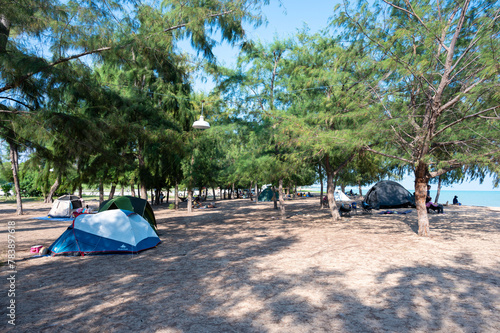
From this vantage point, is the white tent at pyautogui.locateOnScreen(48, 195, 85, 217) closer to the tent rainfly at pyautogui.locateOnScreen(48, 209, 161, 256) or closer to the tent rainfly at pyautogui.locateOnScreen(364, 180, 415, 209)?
the tent rainfly at pyautogui.locateOnScreen(48, 209, 161, 256)

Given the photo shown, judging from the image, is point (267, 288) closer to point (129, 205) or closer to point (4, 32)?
point (129, 205)

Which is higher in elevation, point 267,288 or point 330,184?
point 330,184

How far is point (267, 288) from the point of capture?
539 cm

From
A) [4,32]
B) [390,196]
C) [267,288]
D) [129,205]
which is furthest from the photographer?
[390,196]

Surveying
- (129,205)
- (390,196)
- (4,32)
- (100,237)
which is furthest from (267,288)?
(390,196)

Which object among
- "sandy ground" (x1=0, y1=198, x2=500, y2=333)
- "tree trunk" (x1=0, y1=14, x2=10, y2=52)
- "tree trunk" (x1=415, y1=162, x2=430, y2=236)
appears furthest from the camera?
"tree trunk" (x1=415, y1=162, x2=430, y2=236)

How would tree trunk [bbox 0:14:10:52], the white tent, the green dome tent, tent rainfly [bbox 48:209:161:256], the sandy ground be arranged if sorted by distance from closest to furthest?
the sandy ground
tree trunk [bbox 0:14:10:52]
tent rainfly [bbox 48:209:161:256]
the green dome tent
the white tent

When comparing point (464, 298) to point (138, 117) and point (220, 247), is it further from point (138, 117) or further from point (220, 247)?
point (138, 117)

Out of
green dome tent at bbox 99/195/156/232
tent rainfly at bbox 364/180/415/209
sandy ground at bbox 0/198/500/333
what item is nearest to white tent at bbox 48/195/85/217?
sandy ground at bbox 0/198/500/333

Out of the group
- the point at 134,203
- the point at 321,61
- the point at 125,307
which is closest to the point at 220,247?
the point at 134,203

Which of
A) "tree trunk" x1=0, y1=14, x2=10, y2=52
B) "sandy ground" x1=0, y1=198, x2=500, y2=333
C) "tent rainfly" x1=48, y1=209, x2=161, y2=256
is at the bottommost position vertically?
"sandy ground" x1=0, y1=198, x2=500, y2=333

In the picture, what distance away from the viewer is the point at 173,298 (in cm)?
496

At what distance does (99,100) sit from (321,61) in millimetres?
9499

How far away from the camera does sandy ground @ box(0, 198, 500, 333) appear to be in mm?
4039
